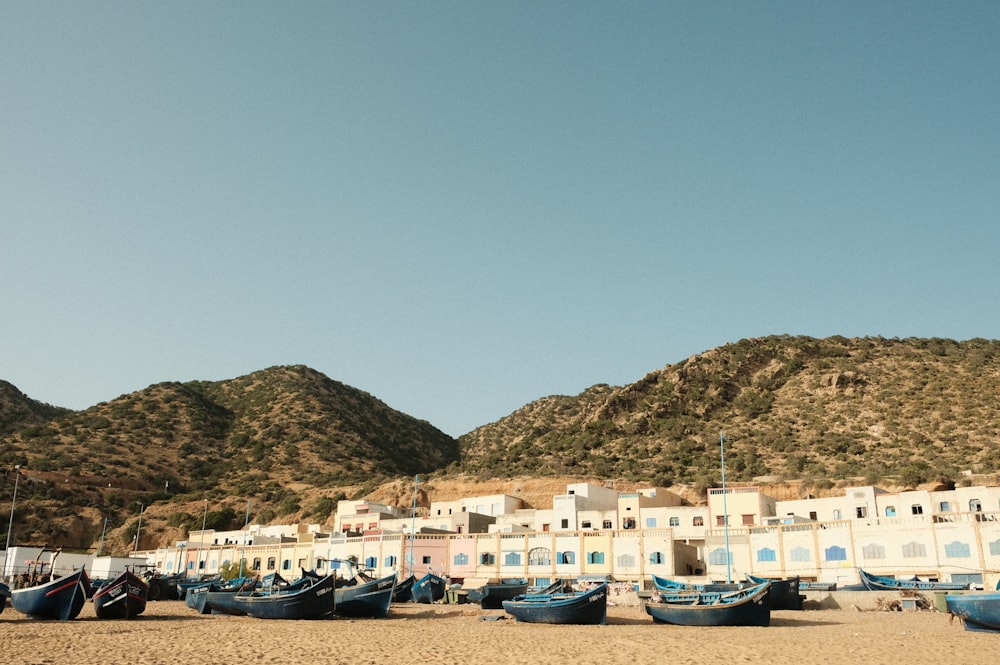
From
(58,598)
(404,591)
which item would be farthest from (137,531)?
(58,598)

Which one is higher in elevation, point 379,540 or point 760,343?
point 760,343

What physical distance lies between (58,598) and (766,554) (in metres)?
40.7

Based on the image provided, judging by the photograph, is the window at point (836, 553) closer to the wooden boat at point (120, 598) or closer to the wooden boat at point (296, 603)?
the wooden boat at point (296, 603)

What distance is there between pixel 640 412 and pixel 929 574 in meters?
60.6

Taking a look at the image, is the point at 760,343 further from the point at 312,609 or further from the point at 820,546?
the point at 312,609

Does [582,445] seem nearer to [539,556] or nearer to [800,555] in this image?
[539,556]

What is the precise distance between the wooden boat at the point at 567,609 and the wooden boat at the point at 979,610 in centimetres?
1362

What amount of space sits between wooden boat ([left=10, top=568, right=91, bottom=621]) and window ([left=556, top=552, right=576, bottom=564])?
3128cm

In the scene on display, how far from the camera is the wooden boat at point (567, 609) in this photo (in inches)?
1294

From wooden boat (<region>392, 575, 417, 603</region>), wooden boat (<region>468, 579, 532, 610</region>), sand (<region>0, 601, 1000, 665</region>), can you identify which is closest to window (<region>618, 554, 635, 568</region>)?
wooden boat (<region>468, 579, 532, 610</region>)

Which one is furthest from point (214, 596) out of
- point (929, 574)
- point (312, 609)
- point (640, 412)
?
point (640, 412)

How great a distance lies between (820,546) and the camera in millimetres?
47875

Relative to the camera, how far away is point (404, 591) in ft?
159

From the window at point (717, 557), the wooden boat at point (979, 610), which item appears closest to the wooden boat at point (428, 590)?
the window at point (717, 557)
